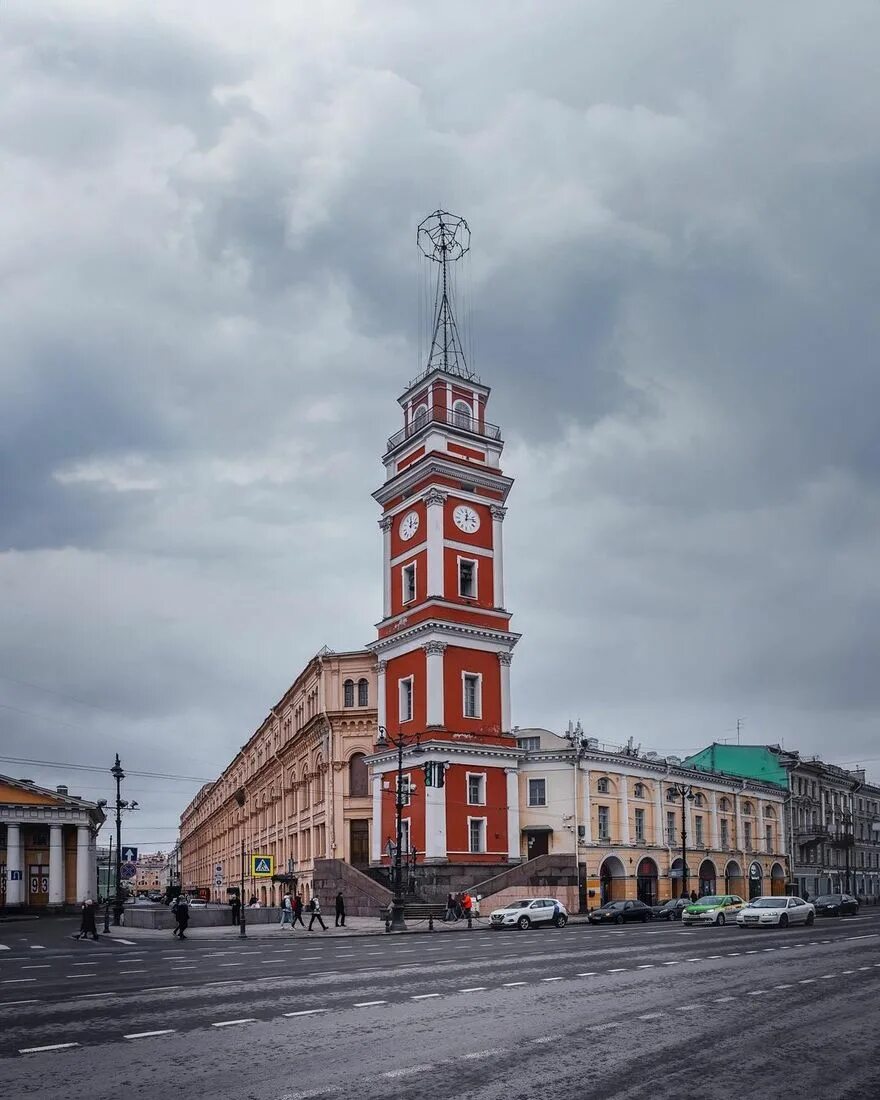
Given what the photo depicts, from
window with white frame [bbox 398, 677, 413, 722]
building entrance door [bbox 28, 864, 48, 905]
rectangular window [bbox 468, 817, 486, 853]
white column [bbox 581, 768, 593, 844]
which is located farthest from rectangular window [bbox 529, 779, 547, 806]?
building entrance door [bbox 28, 864, 48, 905]

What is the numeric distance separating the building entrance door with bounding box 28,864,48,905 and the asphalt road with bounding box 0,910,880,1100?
5278 cm

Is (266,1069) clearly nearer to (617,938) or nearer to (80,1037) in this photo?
(80,1037)

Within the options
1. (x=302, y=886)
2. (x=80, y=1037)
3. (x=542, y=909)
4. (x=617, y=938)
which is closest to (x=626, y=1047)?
(x=80, y=1037)

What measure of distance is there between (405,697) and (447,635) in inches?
184

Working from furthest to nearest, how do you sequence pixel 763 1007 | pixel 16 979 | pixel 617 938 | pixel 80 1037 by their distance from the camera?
1. pixel 617 938
2. pixel 16 979
3. pixel 763 1007
4. pixel 80 1037

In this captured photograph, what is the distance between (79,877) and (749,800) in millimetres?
48324

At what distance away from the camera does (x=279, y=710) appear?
3504 inches

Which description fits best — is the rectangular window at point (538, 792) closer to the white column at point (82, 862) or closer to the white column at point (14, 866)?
the white column at point (82, 862)

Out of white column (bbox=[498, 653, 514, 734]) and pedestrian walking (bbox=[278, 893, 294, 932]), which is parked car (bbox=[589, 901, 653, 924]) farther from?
pedestrian walking (bbox=[278, 893, 294, 932])

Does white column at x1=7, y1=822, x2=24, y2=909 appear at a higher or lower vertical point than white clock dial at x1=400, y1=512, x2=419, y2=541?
lower

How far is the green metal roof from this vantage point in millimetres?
86062

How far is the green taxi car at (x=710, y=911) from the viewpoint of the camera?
45.1 meters

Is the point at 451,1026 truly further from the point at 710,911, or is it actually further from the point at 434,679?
the point at 434,679

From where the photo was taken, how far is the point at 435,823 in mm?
54688
